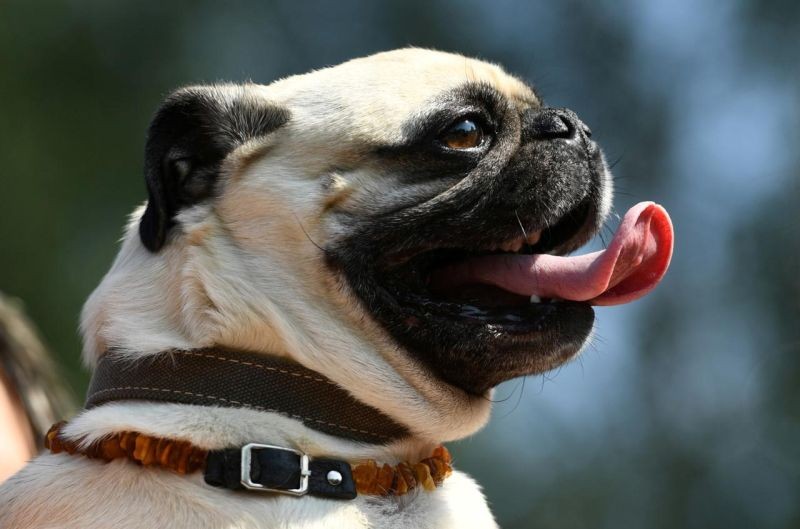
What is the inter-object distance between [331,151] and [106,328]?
580 millimetres

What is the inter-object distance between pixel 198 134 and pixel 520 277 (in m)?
0.75

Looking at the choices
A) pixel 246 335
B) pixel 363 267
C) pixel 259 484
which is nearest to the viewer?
pixel 259 484

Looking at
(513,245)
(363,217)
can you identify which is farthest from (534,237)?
(363,217)

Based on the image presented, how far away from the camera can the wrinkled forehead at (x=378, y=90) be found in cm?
194

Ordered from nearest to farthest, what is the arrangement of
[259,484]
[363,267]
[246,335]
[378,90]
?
1. [259,484]
2. [246,335]
3. [363,267]
4. [378,90]

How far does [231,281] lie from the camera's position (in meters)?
1.80

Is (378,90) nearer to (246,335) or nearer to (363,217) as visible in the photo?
(363,217)

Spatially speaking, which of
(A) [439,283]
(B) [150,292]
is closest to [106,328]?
(B) [150,292]

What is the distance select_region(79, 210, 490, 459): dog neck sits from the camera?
5.57ft

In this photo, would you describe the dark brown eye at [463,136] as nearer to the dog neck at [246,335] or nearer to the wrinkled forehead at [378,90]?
the wrinkled forehead at [378,90]

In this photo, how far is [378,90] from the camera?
1982 millimetres

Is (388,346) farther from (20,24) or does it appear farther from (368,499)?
(20,24)

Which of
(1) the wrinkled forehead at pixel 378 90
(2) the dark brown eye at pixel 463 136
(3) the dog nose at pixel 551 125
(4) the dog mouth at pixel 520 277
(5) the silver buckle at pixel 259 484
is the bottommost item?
(5) the silver buckle at pixel 259 484

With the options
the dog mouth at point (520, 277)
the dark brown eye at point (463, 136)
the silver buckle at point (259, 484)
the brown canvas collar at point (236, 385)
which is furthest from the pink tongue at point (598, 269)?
the silver buckle at point (259, 484)
